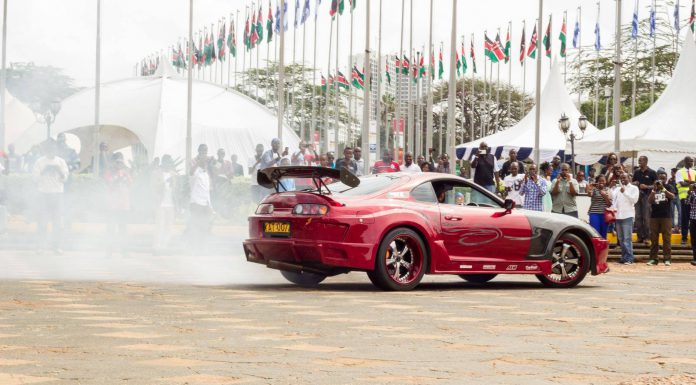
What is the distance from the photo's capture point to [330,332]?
29.4 ft

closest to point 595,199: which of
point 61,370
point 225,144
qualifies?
point 61,370

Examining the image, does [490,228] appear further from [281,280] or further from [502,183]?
[502,183]

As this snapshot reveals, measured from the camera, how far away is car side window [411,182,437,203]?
13.2 metres

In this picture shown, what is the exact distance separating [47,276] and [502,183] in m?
11.5

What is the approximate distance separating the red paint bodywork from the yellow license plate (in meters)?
0.06

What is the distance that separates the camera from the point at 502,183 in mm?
23406

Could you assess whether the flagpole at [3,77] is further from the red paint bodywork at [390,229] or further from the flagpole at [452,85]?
the red paint bodywork at [390,229]

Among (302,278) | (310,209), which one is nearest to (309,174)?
(310,209)

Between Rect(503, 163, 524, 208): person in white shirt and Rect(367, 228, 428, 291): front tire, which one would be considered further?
Rect(503, 163, 524, 208): person in white shirt

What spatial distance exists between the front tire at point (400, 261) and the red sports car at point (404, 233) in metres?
0.01

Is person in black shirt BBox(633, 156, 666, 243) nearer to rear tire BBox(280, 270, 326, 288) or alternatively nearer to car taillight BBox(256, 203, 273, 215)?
rear tire BBox(280, 270, 326, 288)

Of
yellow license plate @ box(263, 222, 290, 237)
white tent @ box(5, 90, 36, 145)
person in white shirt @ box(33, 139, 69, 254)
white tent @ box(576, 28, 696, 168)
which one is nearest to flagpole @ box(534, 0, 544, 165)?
white tent @ box(576, 28, 696, 168)

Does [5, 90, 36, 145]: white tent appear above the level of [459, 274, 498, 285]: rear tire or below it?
above

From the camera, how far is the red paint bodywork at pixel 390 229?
12.4 metres
